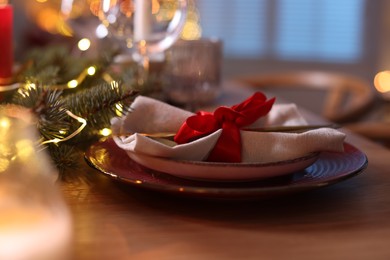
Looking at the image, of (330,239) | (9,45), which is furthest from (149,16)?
(330,239)

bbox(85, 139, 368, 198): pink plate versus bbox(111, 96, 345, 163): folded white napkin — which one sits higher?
bbox(111, 96, 345, 163): folded white napkin

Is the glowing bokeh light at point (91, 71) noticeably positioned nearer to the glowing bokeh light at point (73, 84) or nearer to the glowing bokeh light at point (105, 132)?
the glowing bokeh light at point (73, 84)

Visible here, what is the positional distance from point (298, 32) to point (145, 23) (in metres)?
2.38

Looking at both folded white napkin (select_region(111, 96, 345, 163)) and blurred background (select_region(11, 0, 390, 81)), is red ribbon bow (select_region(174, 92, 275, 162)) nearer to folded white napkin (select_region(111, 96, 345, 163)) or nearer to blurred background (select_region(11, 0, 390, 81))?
folded white napkin (select_region(111, 96, 345, 163))

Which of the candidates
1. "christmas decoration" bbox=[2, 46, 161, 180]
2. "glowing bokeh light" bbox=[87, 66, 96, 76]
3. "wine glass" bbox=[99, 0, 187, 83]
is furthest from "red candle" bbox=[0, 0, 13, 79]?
"wine glass" bbox=[99, 0, 187, 83]

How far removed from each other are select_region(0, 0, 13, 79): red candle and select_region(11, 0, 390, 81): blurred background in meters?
2.44

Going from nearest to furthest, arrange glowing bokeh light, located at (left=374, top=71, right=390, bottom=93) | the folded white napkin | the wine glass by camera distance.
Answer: the folded white napkin, the wine glass, glowing bokeh light, located at (left=374, top=71, right=390, bottom=93)

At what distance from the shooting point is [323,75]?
2.21m

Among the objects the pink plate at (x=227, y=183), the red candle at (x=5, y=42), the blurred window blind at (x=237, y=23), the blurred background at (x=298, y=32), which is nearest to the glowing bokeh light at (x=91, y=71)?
the red candle at (x=5, y=42)

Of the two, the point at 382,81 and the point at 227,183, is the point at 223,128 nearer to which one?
the point at 227,183

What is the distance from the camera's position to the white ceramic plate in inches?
23.6

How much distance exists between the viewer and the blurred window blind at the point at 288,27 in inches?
133

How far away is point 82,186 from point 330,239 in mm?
268

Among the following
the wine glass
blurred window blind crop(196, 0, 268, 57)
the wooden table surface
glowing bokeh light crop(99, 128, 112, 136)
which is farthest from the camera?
blurred window blind crop(196, 0, 268, 57)
